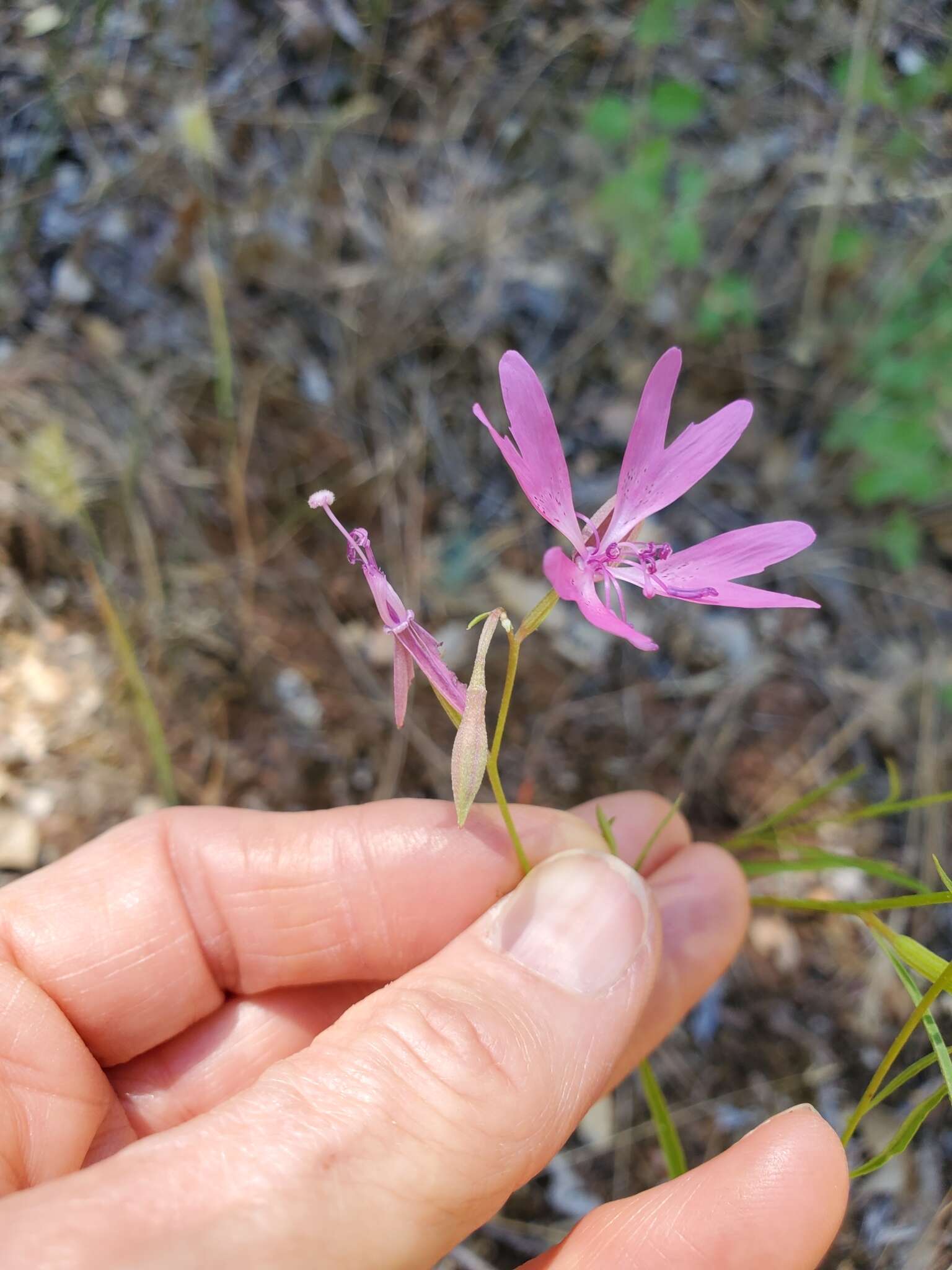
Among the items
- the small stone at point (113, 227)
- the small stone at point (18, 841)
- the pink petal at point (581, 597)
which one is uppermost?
the small stone at point (113, 227)

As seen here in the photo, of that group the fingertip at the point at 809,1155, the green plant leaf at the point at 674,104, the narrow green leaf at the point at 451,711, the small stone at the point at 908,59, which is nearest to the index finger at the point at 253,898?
the narrow green leaf at the point at 451,711

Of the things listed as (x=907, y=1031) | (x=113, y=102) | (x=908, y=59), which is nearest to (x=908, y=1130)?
(x=907, y=1031)

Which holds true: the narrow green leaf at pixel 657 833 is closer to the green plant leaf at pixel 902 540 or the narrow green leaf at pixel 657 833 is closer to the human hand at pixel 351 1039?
the human hand at pixel 351 1039

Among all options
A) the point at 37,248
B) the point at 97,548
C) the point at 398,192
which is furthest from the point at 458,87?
the point at 97,548

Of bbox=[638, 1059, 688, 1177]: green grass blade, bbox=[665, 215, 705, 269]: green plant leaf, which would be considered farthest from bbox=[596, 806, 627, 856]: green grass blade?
bbox=[665, 215, 705, 269]: green plant leaf

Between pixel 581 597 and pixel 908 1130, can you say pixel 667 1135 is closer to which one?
pixel 908 1130

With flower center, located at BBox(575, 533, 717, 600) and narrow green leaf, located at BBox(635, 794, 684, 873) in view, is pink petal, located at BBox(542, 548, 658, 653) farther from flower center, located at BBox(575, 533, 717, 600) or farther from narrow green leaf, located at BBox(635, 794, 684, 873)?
narrow green leaf, located at BBox(635, 794, 684, 873)
